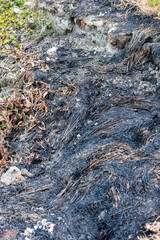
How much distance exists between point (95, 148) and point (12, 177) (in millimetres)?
809

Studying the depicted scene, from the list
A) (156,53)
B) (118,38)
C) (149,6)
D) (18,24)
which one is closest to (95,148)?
(156,53)

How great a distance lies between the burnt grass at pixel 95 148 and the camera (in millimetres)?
1889

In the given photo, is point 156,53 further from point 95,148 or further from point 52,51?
point 52,51

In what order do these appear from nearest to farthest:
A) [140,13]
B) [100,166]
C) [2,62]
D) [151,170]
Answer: [151,170], [100,166], [140,13], [2,62]

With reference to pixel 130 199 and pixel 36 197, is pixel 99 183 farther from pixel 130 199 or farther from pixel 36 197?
pixel 36 197

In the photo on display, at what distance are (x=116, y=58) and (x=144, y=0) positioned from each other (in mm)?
940

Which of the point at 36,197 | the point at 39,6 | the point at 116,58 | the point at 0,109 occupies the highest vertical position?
the point at 39,6

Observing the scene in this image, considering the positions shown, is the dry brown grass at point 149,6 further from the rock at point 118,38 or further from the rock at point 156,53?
the rock at point 156,53

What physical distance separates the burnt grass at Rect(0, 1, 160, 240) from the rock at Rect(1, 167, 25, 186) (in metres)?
0.06

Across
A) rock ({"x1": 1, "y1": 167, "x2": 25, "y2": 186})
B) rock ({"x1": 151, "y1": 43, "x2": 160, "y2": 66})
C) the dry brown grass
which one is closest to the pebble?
rock ({"x1": 1, "y1": 167, "x2": 25, "y2": 186})

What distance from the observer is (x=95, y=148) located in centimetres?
234

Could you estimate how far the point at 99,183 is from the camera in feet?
6.85

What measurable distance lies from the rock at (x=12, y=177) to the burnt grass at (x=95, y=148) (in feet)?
0.20

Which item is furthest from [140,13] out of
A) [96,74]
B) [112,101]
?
[112,101]
